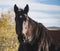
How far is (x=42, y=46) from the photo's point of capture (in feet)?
12.9

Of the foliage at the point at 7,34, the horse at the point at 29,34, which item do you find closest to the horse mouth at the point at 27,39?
the horse at the point at 29,34

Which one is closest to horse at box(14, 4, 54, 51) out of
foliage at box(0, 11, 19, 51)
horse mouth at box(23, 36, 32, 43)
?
horse mouth at box(23, 36, 32, 43)

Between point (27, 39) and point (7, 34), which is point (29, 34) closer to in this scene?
point (27, 39)

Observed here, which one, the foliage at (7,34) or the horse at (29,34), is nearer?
the horse at (29,34)

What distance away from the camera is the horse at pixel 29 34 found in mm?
3582

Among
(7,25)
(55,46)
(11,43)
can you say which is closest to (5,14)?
(7,25)

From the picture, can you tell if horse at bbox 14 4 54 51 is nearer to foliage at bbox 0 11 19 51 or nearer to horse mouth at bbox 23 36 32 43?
horse mouth at bbox 23 36 32 43

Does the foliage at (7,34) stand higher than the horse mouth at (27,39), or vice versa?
the horse mouth at (27,39)

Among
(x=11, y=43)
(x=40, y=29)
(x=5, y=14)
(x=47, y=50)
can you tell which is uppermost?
(x=40, y=29)

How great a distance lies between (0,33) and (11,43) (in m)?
1.40

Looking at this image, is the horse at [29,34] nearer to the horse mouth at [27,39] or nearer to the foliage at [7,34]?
the horse mouth at [27,39]

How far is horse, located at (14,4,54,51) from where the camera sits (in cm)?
358

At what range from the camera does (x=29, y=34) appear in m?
3.76

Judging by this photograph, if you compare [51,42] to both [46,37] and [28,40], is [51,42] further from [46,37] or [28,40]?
[28,40]
